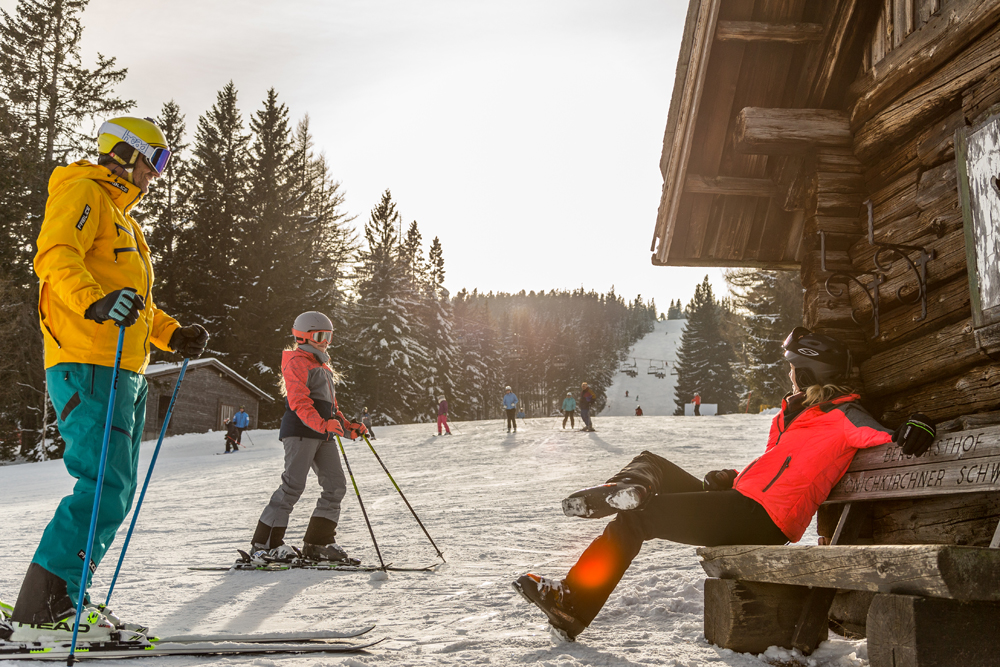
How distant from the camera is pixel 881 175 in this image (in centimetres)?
416

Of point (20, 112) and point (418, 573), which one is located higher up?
point (20, 112)

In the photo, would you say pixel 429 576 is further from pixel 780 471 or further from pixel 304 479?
pixel 780 471

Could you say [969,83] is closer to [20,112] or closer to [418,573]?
[418,573]

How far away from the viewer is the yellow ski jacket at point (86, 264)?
277cm

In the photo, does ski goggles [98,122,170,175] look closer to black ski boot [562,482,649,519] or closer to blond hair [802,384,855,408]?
black ski boot [562,482,649,519]

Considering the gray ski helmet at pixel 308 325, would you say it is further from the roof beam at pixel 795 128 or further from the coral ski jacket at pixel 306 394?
the roof beam at pixel 795 128

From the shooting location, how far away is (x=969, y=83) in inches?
134

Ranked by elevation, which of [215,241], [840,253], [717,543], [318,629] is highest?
[215,241]

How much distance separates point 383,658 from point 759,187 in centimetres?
436

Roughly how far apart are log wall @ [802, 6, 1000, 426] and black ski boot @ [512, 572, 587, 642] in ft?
7.02

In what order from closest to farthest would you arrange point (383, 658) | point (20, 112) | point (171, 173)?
point (383, 658), point (20, 112), point (171, 173)

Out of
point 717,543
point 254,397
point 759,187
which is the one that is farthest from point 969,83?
point 254,397

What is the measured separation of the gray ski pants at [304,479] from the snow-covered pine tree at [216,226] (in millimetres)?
28253

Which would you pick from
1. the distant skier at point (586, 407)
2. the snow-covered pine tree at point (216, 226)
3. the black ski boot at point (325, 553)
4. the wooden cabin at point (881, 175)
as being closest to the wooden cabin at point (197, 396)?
the snow-covered pine tree at point (216, 226)
